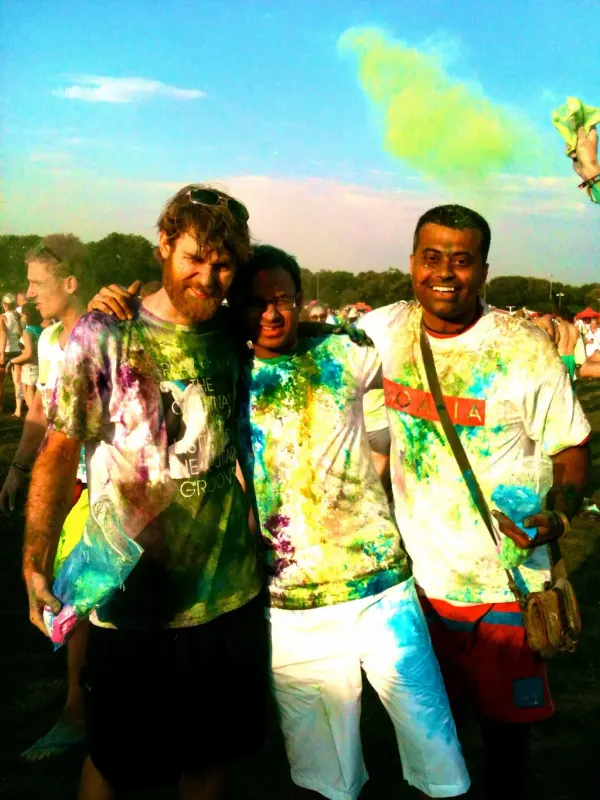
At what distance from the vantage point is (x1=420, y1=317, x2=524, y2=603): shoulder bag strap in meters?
2.72

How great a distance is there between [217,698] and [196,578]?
16.2 inches

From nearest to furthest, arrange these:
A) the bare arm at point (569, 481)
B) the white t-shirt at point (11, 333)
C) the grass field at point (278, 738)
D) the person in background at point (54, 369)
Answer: the bare arm at point (569, 481) → the grass field at point (278, 738) → the person in background at point (54, 369) → the white t-shirt at point (11, 333)

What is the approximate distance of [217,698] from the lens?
2508 millimetres

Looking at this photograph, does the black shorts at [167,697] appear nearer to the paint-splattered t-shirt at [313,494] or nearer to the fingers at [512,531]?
the paint-splattered t-shirt at [313,494]

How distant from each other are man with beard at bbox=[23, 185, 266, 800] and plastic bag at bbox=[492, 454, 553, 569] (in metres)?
0.85

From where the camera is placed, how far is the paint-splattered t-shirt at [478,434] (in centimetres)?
274

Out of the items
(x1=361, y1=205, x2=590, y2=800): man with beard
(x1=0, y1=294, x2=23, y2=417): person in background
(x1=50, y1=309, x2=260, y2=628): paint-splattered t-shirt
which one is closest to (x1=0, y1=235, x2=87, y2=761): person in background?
(x1=50, y1=309, x2=260, y2=628): paint-splattered t-shirt

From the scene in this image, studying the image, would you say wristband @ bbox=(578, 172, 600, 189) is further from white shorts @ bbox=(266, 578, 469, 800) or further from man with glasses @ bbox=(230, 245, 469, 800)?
white shorts @ bbox=(266, 578, 469, 800)

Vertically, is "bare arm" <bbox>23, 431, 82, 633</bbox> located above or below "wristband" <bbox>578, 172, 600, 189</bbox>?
below

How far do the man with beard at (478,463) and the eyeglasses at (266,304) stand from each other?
56 centimetres

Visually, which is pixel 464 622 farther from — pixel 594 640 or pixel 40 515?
pixel 594 640

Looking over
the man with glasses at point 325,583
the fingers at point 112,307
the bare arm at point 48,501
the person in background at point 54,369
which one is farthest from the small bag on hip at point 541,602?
the person in background at point 54,369

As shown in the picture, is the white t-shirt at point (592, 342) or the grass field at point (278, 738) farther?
the white t-shirt at point (592, 342)

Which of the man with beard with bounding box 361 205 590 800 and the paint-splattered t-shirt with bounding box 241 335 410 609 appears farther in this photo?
the man with beard with bounding box 361 205 590 800
